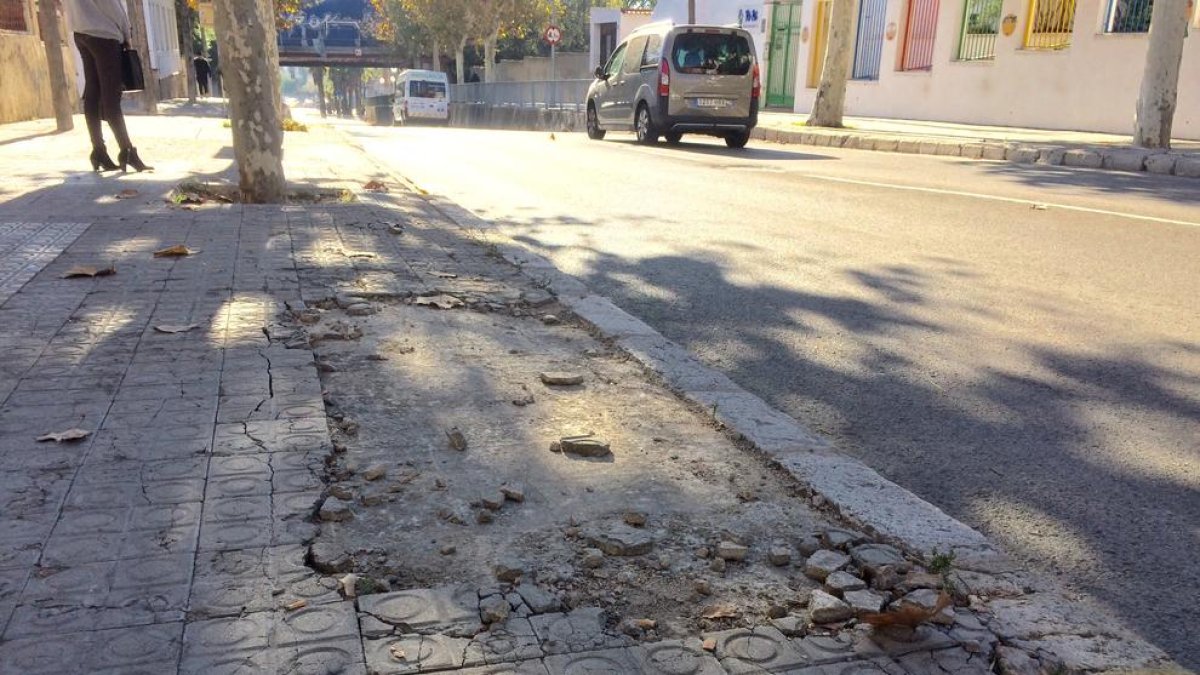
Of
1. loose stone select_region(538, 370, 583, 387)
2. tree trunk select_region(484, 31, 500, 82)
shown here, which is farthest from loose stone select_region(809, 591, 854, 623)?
tree trunk select_region(484, 31, 500, 82)

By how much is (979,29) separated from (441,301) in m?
19.5

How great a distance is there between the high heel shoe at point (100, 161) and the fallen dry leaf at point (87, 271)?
5071mm

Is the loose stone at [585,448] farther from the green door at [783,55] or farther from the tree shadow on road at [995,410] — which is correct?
the green door at [783,55]

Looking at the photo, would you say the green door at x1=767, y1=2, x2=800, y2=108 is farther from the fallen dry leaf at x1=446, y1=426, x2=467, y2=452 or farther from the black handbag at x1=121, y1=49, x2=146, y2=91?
the fallen dry leaf at x1=446, y1=426, x2=467, y2=452

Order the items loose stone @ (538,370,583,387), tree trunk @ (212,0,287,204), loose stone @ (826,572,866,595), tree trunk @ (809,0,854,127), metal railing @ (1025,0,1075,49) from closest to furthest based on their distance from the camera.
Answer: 1. loose stone @ (826,572,866,595)
2. loose stone @ (538,370,583,387)
3. tree trunk @ (212,0,287,204)
4. tree trunk @ (809,0,854,127)
5. metal railing @ (1025,0,1075,49)

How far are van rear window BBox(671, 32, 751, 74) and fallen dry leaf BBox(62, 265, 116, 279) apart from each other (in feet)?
40.1

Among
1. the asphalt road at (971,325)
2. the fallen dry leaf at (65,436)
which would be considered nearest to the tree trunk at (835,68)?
the asphalt road at (971,325)

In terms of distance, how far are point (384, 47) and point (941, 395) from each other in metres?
67.1

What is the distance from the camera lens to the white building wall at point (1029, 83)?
16750 mm

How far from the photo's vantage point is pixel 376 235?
20.8ft

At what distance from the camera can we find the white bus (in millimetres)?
40562

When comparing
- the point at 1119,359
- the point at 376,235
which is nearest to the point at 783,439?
the point at 1119,359

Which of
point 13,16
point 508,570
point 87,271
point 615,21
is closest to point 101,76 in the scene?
point 87,271

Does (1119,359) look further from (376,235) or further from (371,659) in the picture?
(376,235)
